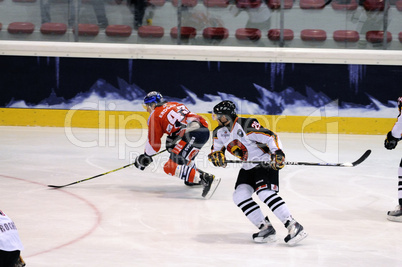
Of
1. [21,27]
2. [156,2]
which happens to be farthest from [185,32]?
[21,27]

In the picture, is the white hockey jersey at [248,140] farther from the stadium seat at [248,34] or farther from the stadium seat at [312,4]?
the stadium seat at [312,4]

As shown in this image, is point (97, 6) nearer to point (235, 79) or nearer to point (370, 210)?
point (235, 79)

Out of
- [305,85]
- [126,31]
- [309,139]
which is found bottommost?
[309,139]

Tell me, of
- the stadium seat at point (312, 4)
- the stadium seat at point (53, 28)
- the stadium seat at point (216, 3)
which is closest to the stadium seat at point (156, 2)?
the stadium seat at point (216, 3)

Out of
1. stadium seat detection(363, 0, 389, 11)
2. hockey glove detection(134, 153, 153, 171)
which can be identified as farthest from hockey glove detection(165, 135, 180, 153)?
stadium seat detection(363, 0, 389, 11)

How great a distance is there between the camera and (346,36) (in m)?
8.60

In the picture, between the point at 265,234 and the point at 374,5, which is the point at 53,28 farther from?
the point at 265,234

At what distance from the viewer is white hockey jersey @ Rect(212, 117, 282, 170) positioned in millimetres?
3953

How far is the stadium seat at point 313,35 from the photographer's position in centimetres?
856

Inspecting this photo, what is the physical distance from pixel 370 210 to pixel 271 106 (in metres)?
4.16

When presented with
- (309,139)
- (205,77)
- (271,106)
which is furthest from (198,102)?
(309,139)

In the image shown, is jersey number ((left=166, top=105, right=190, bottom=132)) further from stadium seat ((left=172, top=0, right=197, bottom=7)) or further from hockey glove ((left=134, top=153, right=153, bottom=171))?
stadium seat ((left=172, top=0, right=197, bottom=7))

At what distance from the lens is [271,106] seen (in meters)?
8.95

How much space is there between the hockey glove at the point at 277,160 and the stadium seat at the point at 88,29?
5.50 m
